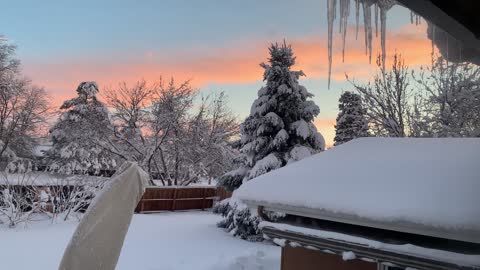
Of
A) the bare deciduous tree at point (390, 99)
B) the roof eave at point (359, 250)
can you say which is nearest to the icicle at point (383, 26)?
the roof eave at point (359, 250)

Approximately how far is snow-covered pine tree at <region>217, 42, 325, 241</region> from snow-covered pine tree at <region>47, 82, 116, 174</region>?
1247 cm

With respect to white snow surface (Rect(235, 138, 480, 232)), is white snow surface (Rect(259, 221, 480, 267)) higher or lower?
lower

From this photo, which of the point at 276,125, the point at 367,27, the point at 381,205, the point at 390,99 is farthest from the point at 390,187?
the point at 390,99

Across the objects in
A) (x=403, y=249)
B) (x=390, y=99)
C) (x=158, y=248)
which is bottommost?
(x=158, y=248)

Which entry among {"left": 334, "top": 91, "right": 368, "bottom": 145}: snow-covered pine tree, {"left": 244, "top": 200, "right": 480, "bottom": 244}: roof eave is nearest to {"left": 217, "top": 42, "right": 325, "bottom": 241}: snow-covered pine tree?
{"left": 334, "top": 91, "right": 368, "bottom": 145}: snow-covered pine tree

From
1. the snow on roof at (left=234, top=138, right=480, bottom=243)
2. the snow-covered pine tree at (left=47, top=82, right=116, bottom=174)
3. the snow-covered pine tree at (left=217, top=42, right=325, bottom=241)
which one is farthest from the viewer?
the snow-covered pine tree at (left=47, top=82, right=116, bottom=174)

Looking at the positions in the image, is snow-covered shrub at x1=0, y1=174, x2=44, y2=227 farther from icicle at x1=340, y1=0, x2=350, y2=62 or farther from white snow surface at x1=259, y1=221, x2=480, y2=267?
icicle at x1=340, y1=0, x2=350, y2=62

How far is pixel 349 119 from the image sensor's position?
20.6 meters

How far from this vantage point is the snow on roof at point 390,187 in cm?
369

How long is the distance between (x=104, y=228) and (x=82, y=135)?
2243cm

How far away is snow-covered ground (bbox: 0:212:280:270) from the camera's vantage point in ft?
32.5

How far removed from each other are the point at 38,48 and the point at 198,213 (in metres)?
10.6

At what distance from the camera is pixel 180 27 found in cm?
1441

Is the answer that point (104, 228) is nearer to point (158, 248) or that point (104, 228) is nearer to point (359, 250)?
point (359, 250)
